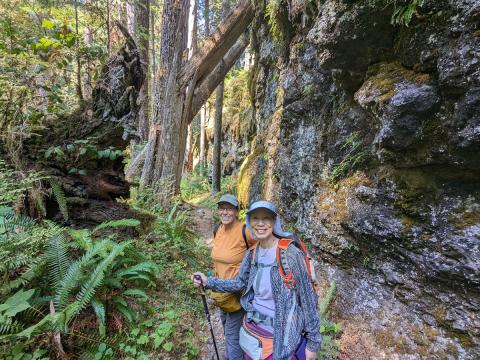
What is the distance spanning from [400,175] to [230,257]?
2.62m

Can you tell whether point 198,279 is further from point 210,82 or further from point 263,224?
point 210,82

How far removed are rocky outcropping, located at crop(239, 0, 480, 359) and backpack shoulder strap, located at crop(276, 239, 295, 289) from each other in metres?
2.36

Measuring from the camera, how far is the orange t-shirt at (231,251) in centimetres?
314

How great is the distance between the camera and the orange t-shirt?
3.14 metres

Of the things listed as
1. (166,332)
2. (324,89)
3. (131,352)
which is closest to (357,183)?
(324,89)

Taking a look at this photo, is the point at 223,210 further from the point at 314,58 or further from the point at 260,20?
the point at 260,20

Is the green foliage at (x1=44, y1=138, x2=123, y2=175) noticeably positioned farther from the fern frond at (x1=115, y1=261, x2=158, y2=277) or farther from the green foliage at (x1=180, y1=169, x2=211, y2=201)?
the green foliage at (x1=180, y1=169, x2=211, y2=201)

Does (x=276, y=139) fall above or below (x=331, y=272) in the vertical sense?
above

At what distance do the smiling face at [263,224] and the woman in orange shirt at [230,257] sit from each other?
63 centimetres

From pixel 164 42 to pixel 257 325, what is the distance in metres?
8.65

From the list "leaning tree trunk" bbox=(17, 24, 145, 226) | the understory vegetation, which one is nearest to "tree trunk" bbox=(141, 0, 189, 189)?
"leaning tree trunk" bbox=(17, 24, 145, 226)

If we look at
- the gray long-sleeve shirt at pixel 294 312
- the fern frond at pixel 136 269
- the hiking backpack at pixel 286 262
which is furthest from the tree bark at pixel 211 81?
the gray long-sleeve shirt at pixel 294 312

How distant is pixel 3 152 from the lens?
14.7 ft

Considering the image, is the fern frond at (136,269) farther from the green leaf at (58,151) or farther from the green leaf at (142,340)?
the green leaf at (58,151)
